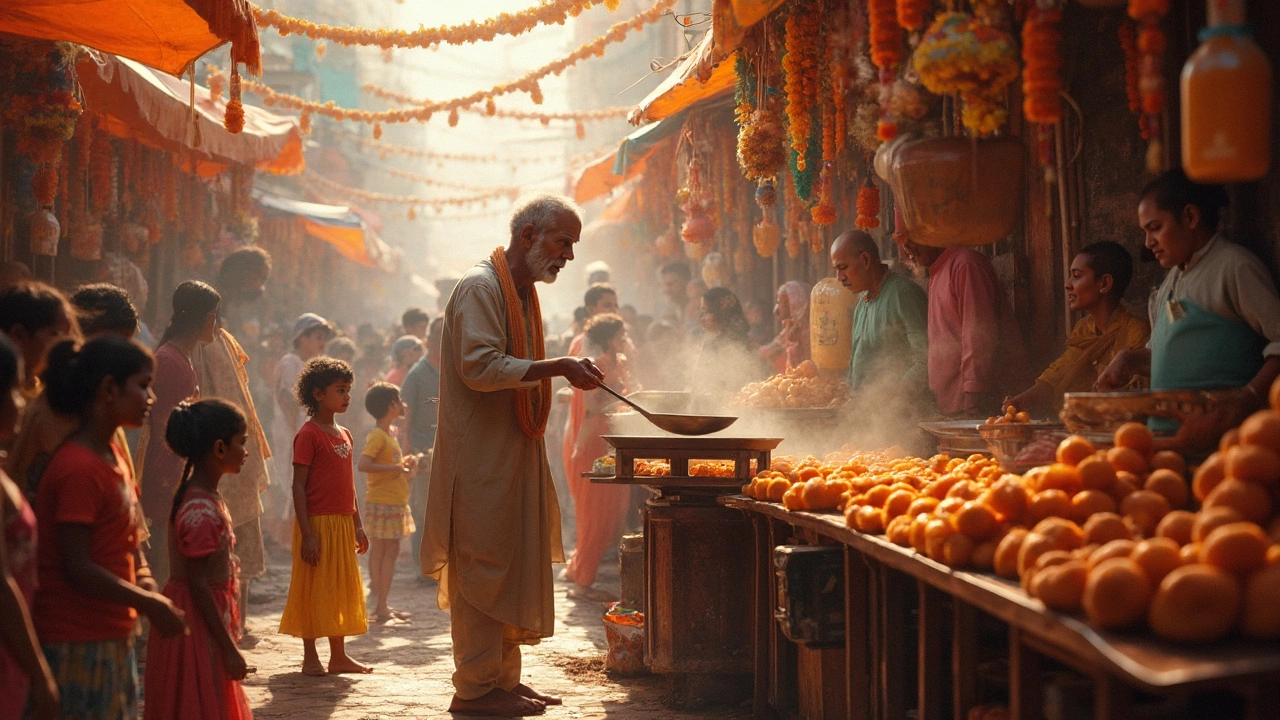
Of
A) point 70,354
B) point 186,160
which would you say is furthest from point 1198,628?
point 186,160

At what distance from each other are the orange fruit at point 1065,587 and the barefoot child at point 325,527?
4083 millimetres

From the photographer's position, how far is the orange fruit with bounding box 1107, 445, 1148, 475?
2.87 m

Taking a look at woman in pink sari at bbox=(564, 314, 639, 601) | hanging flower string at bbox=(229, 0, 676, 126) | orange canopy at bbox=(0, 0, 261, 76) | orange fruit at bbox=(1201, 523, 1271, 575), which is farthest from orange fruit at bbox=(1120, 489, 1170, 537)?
hanging flower string at bbox=(229, 0, 676, 126)

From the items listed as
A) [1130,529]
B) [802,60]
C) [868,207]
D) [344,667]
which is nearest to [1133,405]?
[1130,529]

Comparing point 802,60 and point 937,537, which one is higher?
point 802,60

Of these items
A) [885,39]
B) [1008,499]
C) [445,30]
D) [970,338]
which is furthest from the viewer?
[445,30]

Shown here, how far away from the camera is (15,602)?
7.72 feet

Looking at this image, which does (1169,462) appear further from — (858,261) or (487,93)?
(487,93)

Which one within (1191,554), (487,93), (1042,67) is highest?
(487,93)

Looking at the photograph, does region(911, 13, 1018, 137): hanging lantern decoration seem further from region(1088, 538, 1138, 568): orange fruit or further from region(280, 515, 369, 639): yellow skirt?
region(280, 515, 369, 639): yellow skirt

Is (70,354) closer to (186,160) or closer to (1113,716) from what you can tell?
(1113,716)

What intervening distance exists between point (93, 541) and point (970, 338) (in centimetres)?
417

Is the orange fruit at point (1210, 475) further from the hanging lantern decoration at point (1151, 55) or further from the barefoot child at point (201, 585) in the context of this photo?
the barefoot child at point (201, 585)

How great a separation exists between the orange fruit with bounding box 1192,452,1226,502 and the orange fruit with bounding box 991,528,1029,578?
41 centimetres
